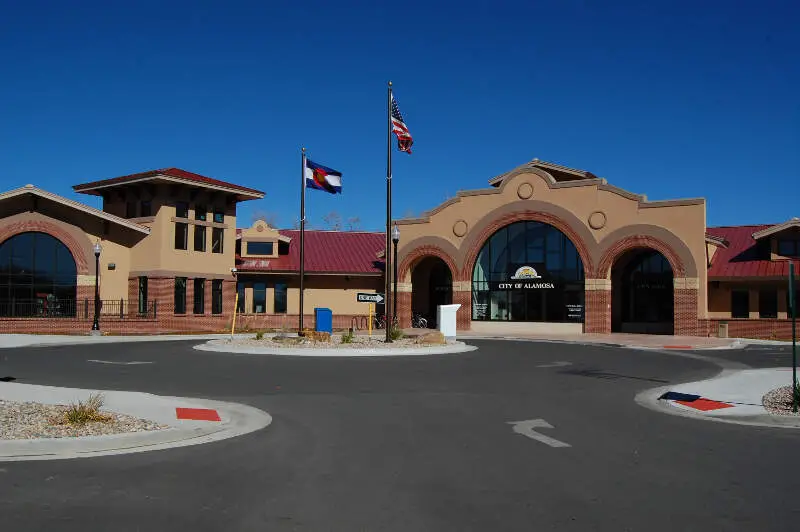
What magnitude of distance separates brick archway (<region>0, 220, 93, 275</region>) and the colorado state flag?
15082 mm

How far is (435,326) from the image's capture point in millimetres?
48500

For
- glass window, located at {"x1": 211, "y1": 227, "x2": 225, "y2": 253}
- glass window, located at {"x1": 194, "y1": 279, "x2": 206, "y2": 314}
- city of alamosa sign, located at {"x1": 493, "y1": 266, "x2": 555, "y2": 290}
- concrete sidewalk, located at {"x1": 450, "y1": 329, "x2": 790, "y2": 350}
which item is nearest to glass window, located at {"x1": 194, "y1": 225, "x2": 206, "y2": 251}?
glass window, located at {"x1": 211, "y1": 227, "x2": 225, "y2": 253}

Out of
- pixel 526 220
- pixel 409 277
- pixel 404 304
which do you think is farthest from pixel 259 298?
pixel 526 220

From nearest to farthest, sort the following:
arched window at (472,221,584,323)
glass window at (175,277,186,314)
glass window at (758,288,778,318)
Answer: glass window at (758,288,778,318)
glass window at (175,277,186,314)
arched window at (472,221,584,323)

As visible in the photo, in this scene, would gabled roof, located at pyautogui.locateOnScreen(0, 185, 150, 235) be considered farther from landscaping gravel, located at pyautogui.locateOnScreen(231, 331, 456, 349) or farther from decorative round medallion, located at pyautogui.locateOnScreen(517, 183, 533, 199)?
decorative round medallion, located at pyautogui.locateOnScreen(517, 183, 533, 199)

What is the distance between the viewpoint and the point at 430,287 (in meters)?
49.6

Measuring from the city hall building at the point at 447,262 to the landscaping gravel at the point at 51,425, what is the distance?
2616 cm

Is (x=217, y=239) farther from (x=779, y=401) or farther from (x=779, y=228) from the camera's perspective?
(x=779, y=401)

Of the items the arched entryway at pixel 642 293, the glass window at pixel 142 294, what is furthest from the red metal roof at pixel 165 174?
the arched entryway at pixel 642 293

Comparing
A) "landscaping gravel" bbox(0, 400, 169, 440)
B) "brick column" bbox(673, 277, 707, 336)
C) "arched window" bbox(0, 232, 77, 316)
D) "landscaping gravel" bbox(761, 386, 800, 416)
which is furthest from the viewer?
"arched window" bbox(0, 232, 77, 316)

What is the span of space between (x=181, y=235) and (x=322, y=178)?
12.9 m

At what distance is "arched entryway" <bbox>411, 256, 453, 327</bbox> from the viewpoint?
48.2 metres

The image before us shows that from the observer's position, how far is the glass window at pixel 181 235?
39.7 meters

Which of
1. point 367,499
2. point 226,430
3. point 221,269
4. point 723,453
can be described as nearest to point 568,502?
point 367,499
